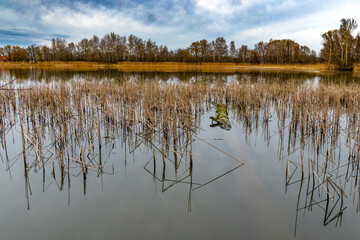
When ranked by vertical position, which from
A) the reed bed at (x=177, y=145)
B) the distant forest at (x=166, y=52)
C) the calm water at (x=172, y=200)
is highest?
the distant forest at (x=166, y=52)

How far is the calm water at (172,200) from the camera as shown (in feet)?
6.91

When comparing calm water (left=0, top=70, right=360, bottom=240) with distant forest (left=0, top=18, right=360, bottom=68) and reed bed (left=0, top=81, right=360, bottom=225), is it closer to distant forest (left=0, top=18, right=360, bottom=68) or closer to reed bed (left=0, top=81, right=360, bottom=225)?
reed bed (left=0, top=81, right=360, bottom=225)

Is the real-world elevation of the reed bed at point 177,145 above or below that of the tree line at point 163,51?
below

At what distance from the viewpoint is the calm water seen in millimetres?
2107

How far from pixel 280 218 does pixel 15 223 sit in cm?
245

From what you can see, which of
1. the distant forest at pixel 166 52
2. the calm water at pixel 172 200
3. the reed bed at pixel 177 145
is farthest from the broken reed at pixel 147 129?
the distant forest at pixel 166 52

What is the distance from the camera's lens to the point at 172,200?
255 cm

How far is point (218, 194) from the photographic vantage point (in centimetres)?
269

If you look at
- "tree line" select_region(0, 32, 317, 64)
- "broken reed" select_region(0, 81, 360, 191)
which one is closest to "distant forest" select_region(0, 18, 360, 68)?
"tree line" select_region(0, 32, 317, 64)

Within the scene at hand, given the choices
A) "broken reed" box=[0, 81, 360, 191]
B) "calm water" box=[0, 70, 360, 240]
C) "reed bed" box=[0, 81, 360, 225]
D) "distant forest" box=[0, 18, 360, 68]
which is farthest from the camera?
"distant forest" box=[0, 18, 360, 68]

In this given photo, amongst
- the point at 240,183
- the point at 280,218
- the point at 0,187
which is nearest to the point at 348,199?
the point at 280,218

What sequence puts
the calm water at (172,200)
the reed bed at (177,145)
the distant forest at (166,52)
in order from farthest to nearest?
the distant forest at (166,52), the reed bed at (177,145), the calm water at (172,200)

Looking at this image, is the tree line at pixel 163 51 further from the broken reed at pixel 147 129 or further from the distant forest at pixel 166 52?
the broken reed at pixel 147 129

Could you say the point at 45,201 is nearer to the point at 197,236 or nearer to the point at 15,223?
the point at 15,223
